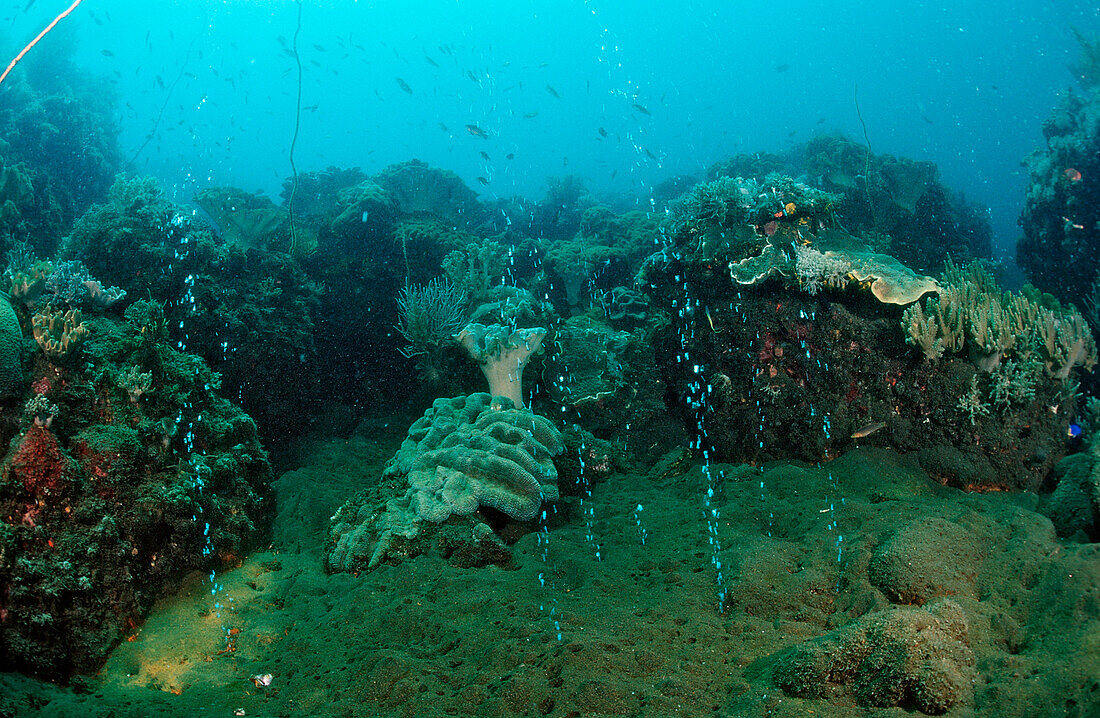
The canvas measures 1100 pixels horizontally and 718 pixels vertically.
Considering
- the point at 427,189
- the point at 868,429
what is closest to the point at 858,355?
the point at 868,429

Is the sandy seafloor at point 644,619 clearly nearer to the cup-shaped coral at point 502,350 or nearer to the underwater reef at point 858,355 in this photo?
the underwater reef at point 858,355

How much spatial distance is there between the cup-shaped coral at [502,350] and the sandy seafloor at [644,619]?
9.10ft

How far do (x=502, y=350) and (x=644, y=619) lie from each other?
438cm

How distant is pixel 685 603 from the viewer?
3.43 meters

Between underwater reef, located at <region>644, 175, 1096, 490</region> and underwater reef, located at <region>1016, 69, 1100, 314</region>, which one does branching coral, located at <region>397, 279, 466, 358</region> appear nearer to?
underwater reef, located at <region>644, 175, 1096, 490</region>

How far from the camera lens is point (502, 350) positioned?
7.09 metres

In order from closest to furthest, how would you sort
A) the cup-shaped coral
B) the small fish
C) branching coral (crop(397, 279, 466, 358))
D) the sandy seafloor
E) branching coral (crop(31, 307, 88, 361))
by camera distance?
the sandy seafloor → branching coral (crop(31, 307, 88, 361)) → the small fish → the cup-shaped coral → branching coral (crop(397, 279, 466, 358))

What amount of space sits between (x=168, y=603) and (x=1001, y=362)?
7.91m

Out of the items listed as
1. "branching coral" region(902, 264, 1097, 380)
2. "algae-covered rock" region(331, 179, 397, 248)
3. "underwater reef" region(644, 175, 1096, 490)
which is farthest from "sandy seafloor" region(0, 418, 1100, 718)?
"algae-covered rock" region(331, 179, 397, 248)

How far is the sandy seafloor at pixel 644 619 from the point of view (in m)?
2.56

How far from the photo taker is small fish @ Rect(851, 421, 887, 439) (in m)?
5.21

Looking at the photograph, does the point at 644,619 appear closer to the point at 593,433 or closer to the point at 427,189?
the point at 593,433

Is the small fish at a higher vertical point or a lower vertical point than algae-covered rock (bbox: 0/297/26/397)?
lower

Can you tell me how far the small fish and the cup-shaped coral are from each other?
4.00 meters
